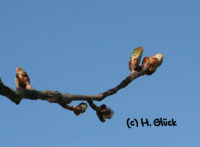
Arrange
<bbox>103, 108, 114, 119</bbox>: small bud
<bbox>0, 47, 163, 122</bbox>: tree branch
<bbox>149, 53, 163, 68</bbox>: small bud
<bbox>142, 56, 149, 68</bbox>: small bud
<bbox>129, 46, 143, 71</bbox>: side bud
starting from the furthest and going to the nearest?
<bbox>149, 53, 163, 68</bbox>: small bud < <bbox>142, 56, 149, 68</bbox>: small bud < <bbox>129, 46, 143, 71</bbox>: side bud < <bbox>103, 108, 114, 119</bbox>: small bud < <bbox>0, 47, 163, 122</bbox>: tree branch

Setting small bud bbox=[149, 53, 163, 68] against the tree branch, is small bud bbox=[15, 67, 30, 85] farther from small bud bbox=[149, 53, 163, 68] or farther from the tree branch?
small bud bbox=[149, 53, 163, 68]

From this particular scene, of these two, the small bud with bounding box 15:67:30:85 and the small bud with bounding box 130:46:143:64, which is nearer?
the small bud with bounding box 15:67:30:85

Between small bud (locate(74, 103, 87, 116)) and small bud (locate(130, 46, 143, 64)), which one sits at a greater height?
small bud (locate(130, 46, 143, 64))

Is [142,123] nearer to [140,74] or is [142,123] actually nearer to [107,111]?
[140,74]

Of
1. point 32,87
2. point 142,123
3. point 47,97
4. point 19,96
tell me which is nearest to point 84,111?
point 32,87

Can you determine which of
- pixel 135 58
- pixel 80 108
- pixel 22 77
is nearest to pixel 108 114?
pixel 80 108

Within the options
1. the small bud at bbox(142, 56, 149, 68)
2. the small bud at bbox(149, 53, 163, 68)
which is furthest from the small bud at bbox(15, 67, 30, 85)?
the small bud at bbox(149, 53, 163, 68)

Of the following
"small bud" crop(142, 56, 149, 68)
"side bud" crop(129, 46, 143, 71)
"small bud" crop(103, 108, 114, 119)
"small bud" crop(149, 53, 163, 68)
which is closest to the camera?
"small bud" crop(103, 108, 114, 119)

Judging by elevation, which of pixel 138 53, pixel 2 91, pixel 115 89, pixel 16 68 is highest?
pixel 138 53

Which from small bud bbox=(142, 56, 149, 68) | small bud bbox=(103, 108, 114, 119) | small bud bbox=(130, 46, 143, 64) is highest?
small bud bbox=(130, 46, 143, 64)

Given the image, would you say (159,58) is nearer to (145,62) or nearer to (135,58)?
(145,62)

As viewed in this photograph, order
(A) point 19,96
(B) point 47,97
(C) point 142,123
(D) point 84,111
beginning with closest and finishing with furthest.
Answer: (A) point 19,96 < (B) point 47,97 < (D) point 84,111 < (C) point 142,123
